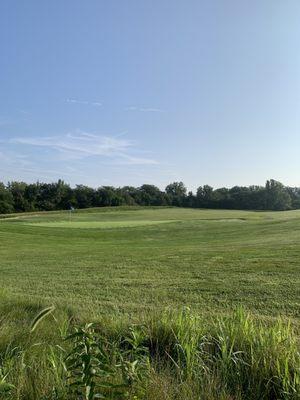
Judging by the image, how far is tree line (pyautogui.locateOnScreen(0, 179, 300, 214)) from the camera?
328 feet

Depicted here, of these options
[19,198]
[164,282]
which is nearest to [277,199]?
[19,198]

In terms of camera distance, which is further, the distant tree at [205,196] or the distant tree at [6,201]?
the distant tree at [205,196]

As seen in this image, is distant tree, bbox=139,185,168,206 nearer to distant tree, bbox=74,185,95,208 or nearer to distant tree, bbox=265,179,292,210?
distant tree, bbox=74,185,95,208

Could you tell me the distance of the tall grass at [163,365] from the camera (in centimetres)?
327

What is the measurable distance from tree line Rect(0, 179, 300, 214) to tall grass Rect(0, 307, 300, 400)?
91.5 metres

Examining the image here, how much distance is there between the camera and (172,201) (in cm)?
12394

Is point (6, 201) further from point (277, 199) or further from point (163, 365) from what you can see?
point (163, 365)

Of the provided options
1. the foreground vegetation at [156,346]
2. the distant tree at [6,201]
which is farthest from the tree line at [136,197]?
the foreground vegetation at [156,346]

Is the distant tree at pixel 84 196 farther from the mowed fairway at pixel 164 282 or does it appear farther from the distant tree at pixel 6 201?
the mowed fairway at pixel 164 282

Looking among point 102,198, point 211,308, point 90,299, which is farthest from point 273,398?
point 102,198

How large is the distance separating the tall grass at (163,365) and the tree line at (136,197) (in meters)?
91.5

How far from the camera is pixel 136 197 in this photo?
123938mm

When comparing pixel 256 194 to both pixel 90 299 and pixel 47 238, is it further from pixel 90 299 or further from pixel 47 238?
pixel 90 299

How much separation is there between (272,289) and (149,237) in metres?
28.0
